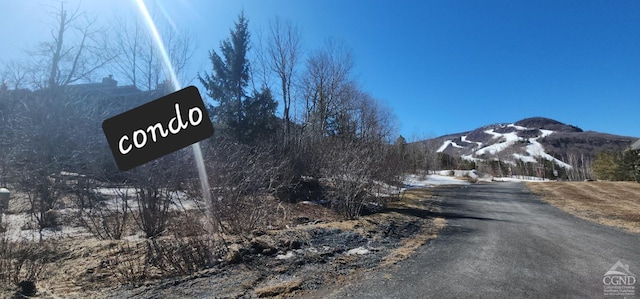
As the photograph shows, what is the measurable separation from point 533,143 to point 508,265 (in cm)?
15084

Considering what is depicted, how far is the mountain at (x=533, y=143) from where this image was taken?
85.4m

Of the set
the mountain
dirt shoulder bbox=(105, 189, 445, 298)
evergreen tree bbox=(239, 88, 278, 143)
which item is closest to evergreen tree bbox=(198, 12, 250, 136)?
evergreen tree bbox=(239, 88, 278, 143)

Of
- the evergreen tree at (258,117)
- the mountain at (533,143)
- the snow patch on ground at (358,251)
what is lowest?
the snow patch on ground at (358,251)

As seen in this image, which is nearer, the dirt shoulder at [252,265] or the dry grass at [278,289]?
the dry grass at [278,289]

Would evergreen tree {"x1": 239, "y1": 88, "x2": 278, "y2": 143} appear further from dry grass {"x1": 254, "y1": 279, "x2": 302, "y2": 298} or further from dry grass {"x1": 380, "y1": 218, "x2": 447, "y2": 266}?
dry grass {"x1": 254, "y1": 279, "x2": 302, "y2": 298}

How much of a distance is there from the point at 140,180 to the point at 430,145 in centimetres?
5676

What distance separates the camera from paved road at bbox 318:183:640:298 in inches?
130

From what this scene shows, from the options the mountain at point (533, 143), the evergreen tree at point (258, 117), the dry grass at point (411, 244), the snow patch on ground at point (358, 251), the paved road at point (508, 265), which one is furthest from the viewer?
the mountain at point (533, 143)

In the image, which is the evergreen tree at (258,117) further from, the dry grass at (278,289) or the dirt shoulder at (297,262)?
the dry grass at (278,289)

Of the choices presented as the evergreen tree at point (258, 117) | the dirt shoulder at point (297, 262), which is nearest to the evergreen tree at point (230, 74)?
the evergreen tree at point (258, 117)

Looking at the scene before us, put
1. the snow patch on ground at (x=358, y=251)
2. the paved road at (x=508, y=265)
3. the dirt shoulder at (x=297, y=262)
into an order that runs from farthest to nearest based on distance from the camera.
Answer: the snow patch on ground at (x=358, y=251)
the dirt shoulder at (x=297, y=262)
the paved road at (x=508, y=265)

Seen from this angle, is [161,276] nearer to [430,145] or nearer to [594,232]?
[594,232]

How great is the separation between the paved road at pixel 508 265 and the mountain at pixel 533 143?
53259 millimetres

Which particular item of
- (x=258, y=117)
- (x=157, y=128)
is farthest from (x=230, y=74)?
(x=157, y=128)
